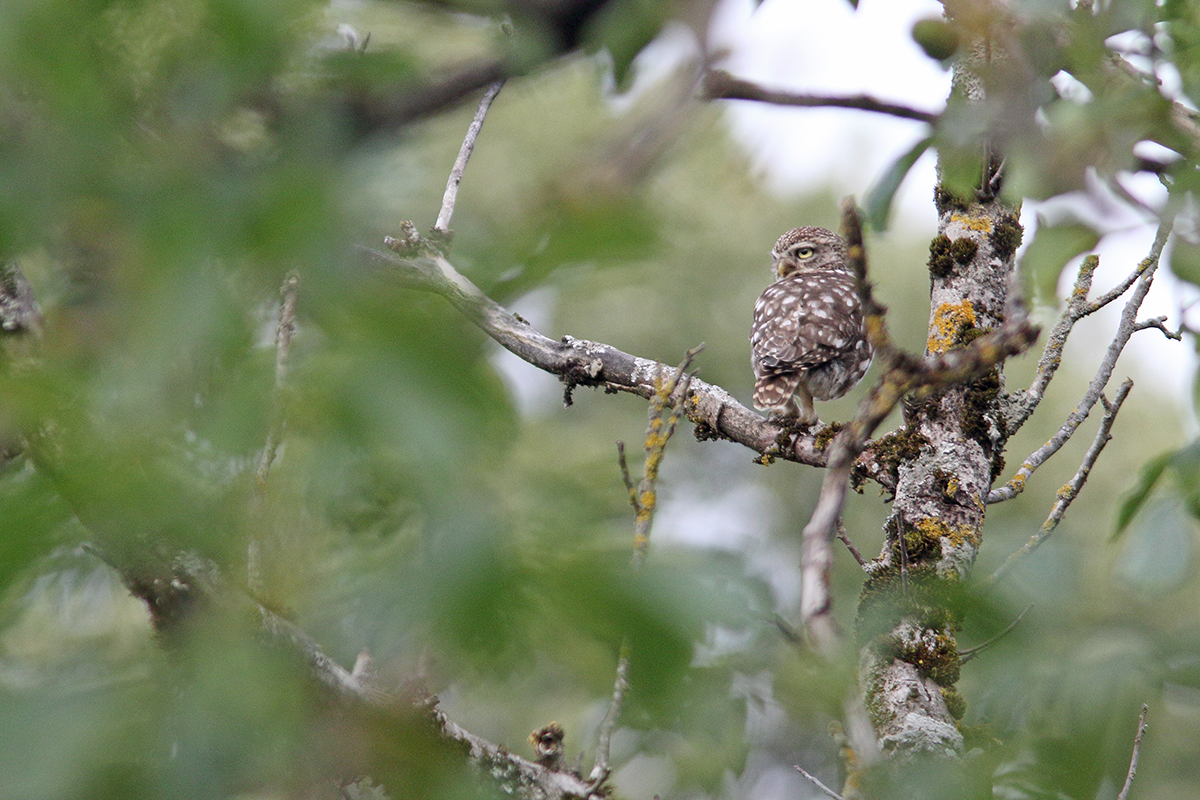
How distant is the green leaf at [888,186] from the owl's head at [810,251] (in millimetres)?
4071

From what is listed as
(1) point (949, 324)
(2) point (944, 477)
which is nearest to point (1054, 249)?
(2) point (944, 477)

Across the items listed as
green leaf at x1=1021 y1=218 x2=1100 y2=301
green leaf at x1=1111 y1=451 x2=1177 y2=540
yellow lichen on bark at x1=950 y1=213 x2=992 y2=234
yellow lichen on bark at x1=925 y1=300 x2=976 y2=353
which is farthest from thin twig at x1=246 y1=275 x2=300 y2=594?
yellow lichen on bark at x1=950 y1=213 x2=992 y2=234

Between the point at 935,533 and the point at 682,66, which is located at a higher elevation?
the point at 682,66

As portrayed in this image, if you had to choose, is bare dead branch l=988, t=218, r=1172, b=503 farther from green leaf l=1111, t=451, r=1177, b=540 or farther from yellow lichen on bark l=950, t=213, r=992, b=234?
green leaf l=1111, t=451, r=1177, b=540

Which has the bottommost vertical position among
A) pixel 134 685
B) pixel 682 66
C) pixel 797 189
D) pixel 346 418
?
pixel 134 685

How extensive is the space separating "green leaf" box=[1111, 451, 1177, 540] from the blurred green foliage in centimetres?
2

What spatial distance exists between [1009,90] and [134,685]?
951 mm

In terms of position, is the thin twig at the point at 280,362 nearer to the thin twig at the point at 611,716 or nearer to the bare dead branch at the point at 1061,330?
the thin twig at the point at 611,716

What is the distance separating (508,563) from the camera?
0.70m

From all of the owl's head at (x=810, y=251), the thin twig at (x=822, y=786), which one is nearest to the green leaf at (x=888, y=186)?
the thin twig at (x=822, y=786)

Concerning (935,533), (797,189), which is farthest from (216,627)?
(797,189)

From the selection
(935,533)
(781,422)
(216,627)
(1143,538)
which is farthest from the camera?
(781,422)

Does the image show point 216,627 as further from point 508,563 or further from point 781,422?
point 781,422

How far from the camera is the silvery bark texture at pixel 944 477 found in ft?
7.89
